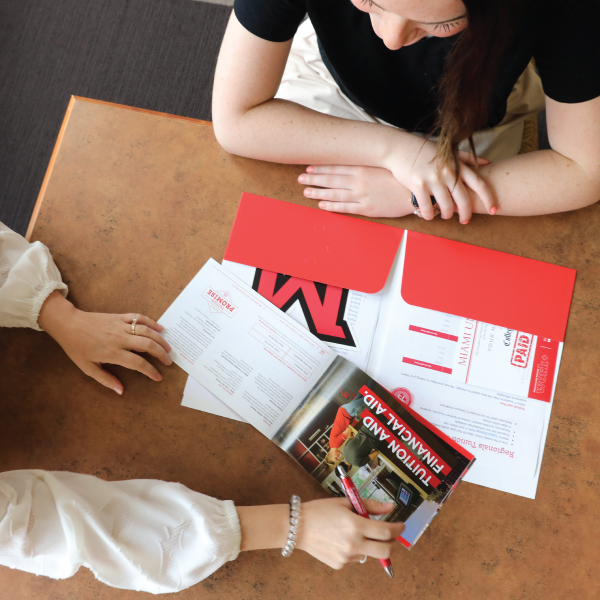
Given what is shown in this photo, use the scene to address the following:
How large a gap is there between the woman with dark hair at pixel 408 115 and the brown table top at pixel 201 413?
1.8 inches

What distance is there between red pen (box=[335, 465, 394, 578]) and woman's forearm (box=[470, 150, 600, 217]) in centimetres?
51

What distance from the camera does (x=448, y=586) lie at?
70 cm

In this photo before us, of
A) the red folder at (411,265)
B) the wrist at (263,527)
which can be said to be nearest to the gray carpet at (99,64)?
the red folder at (411,265)

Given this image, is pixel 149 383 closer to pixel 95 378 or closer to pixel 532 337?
pixel 95 378

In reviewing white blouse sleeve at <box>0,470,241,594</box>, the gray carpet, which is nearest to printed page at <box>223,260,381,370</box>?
white blouse sleeve at <box>0,470,241,594</box>

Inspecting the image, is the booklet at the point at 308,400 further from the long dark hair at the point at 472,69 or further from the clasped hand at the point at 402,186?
the long dark hair at the point at 472,69

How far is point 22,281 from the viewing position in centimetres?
74

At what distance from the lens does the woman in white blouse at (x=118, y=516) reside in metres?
0.61

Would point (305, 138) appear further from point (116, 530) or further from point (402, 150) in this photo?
point (116, 530)

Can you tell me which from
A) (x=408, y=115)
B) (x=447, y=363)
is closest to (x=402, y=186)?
(x=408, y=115)

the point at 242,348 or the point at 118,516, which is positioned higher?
the point at 242,348

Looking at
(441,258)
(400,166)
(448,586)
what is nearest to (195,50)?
(400,166)

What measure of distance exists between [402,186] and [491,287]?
24 centimetres

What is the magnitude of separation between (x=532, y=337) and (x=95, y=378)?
2.44 ft
